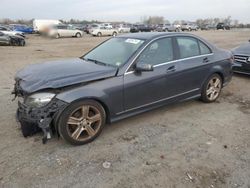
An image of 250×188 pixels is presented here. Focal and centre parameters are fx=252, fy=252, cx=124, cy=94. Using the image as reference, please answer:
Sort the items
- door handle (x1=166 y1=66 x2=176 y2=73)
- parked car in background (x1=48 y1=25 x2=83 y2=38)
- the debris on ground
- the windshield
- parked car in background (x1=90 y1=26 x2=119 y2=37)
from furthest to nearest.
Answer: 1. parked car in background (x1=90 y1=26 x2=119 y2=37)
2. parked car in background (x1=48 y1=25 x2=83 y2=38)
3. door handle (x1=166 y1=66 x2=176 y2=73)
4. the windshield
5. the debris on ground

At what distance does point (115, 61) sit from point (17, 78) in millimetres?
1600

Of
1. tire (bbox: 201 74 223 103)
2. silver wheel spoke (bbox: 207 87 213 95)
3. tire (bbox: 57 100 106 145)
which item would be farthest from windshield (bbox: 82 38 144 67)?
silver wheel spoke (bbox: 207 87 213 95)

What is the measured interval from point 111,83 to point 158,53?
1.18 meters

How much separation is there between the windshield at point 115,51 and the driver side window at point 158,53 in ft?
0.60

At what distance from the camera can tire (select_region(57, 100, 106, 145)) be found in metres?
3.53

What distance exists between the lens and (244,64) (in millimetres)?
7656

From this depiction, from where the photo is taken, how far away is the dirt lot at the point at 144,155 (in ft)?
9.81

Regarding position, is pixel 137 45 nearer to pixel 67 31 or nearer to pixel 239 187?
pixel 239 187

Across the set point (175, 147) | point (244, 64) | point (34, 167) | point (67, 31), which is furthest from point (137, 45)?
point (67, 31)

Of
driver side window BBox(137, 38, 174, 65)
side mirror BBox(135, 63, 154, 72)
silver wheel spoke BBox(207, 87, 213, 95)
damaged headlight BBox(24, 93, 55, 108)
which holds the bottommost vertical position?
silver wheel spoke BBox(207, 87, 213, 95)

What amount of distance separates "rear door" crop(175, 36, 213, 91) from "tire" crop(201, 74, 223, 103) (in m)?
0.19

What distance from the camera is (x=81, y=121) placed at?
3.71 meters

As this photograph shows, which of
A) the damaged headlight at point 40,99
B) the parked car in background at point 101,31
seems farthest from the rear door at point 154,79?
the parked car in background at point 101,31

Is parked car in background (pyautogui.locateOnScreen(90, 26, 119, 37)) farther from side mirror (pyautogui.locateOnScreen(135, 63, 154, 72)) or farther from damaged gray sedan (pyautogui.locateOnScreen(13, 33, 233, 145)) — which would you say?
side mirror (pyautogui.locateOnScreen(135, 63, 154, 72))
